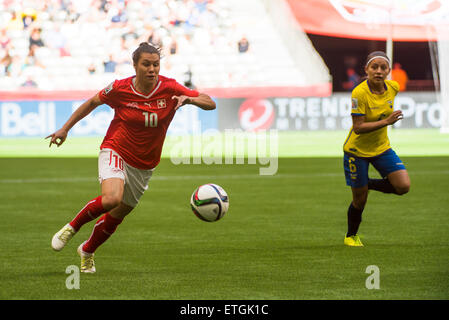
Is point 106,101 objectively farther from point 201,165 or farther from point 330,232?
point 201,165

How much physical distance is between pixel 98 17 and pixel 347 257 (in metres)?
29.7

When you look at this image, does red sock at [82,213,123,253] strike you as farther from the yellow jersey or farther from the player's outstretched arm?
the yellow jersey

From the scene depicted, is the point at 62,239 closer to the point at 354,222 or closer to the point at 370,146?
the point at 354,222

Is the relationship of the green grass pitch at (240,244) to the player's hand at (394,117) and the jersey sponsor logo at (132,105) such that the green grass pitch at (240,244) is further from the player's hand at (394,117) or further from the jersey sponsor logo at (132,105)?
the jersey sponsor logo at (132,105)

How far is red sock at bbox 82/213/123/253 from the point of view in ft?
26.8

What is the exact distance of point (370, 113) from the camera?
959 cm

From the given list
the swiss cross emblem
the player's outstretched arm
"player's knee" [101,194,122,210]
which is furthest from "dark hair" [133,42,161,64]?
"player's knee" [101,194,122,210]

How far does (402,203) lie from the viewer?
13672 mm

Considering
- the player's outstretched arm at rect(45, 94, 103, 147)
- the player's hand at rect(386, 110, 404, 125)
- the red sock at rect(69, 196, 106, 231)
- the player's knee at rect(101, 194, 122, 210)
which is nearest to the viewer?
the player's knee at rect(101, 194, 122, 210)

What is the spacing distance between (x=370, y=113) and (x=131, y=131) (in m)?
2.84

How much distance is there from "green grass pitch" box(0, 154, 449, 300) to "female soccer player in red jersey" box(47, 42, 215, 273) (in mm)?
404

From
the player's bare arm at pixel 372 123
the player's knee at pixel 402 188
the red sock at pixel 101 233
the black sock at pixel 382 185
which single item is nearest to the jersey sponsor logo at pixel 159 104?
the red sock at pixel 101 233
